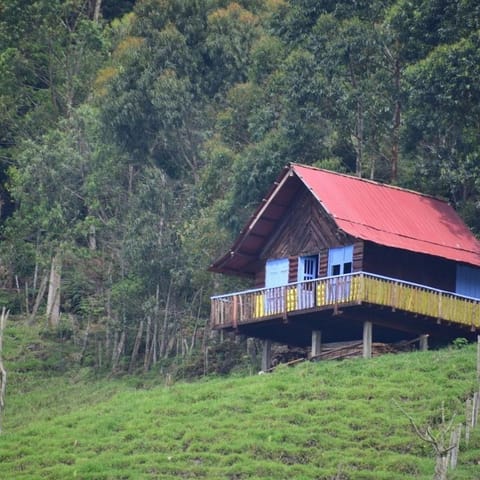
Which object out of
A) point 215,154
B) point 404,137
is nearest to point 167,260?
point 215,154

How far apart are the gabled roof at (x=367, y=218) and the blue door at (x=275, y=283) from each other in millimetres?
886

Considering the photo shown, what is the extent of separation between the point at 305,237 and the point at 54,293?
1516cm

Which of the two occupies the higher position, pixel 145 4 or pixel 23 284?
pixel 145 4

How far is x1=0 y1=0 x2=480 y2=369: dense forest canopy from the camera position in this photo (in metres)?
57.3

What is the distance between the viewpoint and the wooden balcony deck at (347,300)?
4809cm

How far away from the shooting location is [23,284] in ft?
221

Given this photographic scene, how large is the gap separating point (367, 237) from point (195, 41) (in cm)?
1977

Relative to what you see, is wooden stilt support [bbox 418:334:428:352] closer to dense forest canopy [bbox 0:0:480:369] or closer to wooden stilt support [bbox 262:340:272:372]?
wooden stilt support [bbox 262:340:272:372]

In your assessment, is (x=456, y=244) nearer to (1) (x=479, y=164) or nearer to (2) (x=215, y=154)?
(1) (x=479, y=164)

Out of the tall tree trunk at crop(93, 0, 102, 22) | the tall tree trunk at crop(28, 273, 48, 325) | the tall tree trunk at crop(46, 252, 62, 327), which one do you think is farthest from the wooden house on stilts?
the tall tree trunk at crop(93, 0, 102, 22)

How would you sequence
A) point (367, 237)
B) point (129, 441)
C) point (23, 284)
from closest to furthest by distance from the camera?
point (129, 441)
point (367, 237)
point (23, 284)

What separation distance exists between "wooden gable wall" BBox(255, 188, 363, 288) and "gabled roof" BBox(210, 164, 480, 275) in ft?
0.99

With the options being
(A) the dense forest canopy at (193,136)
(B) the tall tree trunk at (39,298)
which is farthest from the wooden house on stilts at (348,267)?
(B) the tall tree trunk at (39,298)

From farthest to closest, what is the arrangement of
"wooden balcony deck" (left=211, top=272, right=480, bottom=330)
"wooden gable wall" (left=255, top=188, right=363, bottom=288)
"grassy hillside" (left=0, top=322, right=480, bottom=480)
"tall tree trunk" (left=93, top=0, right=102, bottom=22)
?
"tall tree trunk" (left=93, top=0, right=102, bottom=22) < "wooden gable wall" (left=255, top=188, right=363, bottom=288) < "wooden balcony deck" (left=211, top=272, right=480, bottom=330) < "grassy hillside" (left=0, top=322, right=480, bottom=480)
